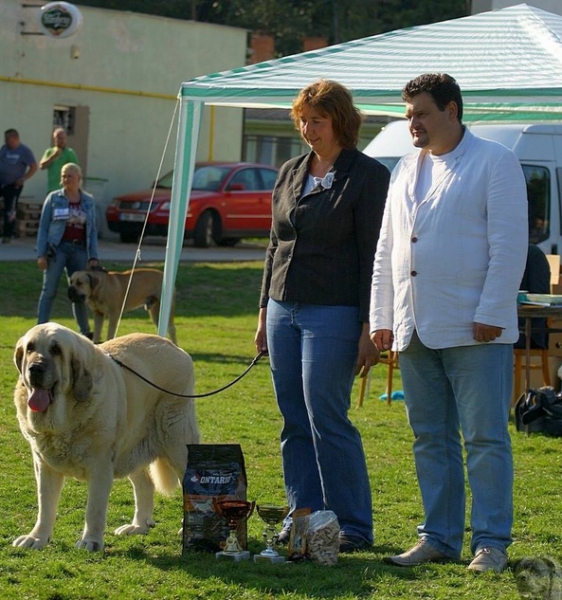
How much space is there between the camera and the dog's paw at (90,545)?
5.43 metres

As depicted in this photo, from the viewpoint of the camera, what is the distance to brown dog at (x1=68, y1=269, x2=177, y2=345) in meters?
12.6

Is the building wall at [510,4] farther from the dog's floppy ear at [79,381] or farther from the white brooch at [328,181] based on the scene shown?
the dog's floppy ear at [79,381]

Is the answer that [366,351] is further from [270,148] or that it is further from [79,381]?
[270,148]

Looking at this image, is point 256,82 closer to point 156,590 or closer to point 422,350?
point 422,350

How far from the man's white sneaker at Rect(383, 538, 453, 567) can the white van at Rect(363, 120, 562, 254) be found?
800 cm

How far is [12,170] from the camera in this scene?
20.3 meters

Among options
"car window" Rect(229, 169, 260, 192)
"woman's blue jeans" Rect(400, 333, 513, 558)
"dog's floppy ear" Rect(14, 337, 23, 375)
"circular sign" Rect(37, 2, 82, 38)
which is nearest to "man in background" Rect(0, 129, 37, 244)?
"circular sign" Rect(37, 2, 82, 38)

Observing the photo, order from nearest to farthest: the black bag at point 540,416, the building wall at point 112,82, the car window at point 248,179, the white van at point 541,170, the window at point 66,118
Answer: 1. the black bag at point 540,416
2. the white van at point 541,170
3. the car window at point 248,179
4. the building wall at point 112,82
5. the window at point 66,118

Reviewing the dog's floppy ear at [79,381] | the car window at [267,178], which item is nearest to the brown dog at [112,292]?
the dog's floppy ear at [79,381]

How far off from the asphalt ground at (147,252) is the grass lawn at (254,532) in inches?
310

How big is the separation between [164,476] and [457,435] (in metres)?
1.54

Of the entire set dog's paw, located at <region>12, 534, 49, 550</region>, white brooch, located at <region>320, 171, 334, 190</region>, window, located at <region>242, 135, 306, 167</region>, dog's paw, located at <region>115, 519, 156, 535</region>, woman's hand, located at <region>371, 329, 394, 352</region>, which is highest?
window, located at <region>242, 135, 306, 167</region>

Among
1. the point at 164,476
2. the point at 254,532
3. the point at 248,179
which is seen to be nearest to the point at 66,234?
the point at 164,476

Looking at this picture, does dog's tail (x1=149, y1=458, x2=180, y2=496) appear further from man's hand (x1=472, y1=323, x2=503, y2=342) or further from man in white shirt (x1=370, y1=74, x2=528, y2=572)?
man's hand (x1=472, y1=323, x2=503, y2=342)
